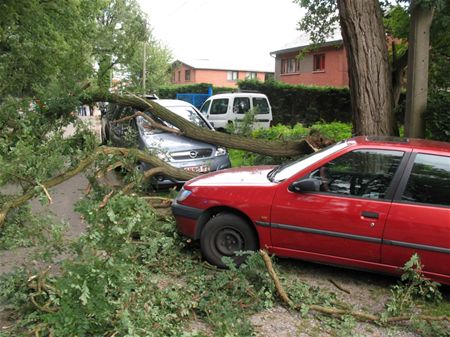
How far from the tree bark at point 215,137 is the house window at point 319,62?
2443 cm

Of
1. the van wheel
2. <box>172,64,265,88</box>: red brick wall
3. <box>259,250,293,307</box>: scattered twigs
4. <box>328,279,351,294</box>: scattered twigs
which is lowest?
<box>328,279,351,294</box>: scattered twigs

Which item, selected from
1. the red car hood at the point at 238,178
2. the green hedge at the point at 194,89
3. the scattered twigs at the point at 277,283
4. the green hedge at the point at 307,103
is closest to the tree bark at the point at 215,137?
the red car hood at the point at 238,178

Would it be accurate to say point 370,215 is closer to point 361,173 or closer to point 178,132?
point 361,173

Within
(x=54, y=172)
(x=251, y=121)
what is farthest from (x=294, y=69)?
(x=54, y=172)

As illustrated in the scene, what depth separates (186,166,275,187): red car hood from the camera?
5.20 meters

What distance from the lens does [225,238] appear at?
16.9 feet

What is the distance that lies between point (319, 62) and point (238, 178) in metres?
28.7

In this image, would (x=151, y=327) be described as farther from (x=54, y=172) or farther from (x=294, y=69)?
(x=294, y=69)

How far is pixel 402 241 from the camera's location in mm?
4461

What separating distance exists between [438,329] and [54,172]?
4.42 metres

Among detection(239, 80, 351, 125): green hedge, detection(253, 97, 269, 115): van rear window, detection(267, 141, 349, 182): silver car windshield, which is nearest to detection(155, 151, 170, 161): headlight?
detection(267, 141, 349, 182): silver car windshield

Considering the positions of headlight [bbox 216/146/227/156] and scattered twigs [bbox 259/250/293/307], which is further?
headlight [bbox 216/146/227/156]

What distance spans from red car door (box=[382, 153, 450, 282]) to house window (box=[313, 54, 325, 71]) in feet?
93.4

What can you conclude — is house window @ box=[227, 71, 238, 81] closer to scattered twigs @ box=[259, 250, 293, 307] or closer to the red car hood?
the red car hood
